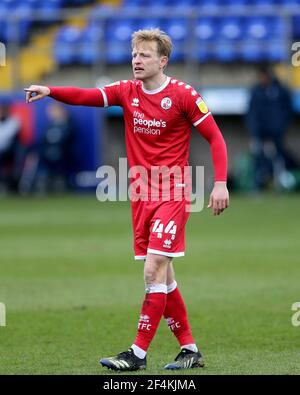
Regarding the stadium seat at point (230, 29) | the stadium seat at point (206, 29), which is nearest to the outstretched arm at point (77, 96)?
the stadium seat at point (206, 29)

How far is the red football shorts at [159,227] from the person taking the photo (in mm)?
7148

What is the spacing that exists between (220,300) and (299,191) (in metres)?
12.2

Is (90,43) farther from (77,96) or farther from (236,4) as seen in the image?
(77,96)

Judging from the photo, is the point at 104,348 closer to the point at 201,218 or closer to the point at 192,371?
the point at 192,371

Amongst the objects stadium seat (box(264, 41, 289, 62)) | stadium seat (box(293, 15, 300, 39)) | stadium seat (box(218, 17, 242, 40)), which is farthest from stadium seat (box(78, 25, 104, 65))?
stadium seat (box(293, 15, 300, 39))

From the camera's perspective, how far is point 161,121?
727cm

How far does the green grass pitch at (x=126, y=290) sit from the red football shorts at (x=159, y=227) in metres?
0.78

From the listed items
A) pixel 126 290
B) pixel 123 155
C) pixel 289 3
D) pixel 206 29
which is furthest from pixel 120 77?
pixel 126 290

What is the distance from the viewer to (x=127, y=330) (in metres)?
8.86

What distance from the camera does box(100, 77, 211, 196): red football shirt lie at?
7.25 m

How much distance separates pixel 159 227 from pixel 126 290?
159 inches

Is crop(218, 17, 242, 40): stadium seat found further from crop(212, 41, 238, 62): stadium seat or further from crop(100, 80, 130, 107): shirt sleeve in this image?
crop(100, 80, 130, 107): shirt sleeve
